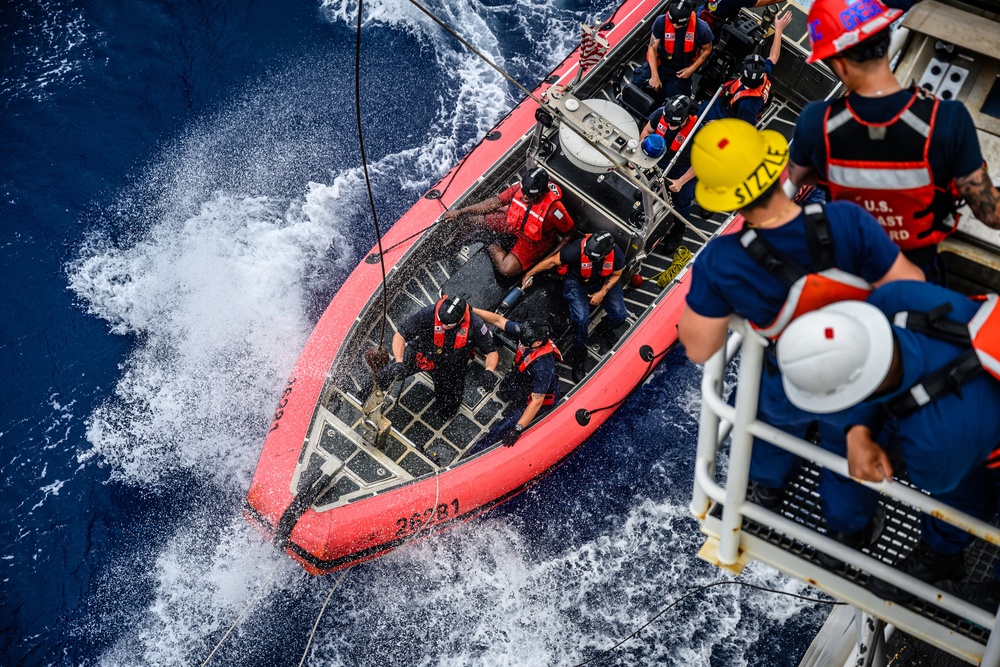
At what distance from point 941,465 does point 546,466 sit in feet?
14.9

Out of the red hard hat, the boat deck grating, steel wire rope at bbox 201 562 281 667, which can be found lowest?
steel wire rope at bbox 201 562 281 667

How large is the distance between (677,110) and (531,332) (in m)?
2.29

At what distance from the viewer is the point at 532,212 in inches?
270

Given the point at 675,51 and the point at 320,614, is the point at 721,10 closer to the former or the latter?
the point at 675,51

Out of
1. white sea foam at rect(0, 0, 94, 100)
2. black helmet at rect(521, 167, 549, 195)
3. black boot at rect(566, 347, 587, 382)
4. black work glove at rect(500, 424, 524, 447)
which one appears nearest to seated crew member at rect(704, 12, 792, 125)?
black helmet at rect(521, 167, 549, 195)

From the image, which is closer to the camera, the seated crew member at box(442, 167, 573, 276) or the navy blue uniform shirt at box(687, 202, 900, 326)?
the navy blue uniform shirt at box(687, 202, 900, 326)

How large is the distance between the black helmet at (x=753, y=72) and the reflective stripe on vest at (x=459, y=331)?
3.16 m

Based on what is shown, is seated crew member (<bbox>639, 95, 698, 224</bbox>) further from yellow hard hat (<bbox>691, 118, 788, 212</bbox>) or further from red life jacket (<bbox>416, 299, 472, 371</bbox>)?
yellow hard hat (<bbox>691, 118, 788, 212</bbox>)

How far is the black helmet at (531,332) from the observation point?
21.6ft

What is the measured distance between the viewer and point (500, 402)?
23.8ft

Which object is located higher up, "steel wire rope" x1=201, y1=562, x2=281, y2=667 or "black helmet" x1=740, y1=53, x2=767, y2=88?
"black helmet" x1=740, y1=53, x2=767, y2=88

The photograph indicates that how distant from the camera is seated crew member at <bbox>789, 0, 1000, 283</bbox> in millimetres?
3109

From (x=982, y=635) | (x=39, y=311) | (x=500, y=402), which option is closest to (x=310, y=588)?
(x=500, y=402)

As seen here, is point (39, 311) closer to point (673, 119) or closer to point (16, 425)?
point (16, 425)
